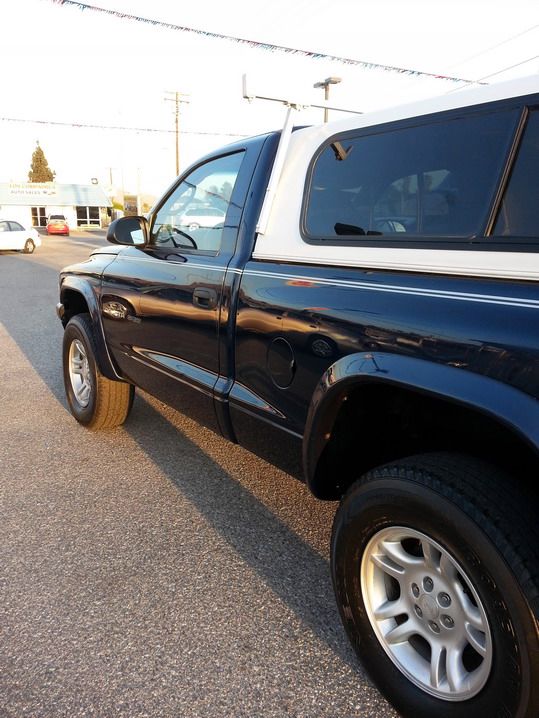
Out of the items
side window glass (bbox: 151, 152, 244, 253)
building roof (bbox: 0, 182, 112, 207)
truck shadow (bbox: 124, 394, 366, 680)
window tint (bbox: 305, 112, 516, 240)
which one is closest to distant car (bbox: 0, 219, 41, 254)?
truck shadow (bbox: 124, 394, 366, 680)

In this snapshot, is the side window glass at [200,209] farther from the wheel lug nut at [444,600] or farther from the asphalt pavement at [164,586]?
the wheel lug nut at [444,600]

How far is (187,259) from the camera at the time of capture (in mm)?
3018

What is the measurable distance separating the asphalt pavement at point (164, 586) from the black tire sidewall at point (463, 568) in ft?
0.61

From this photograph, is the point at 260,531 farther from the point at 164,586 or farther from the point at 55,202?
the point at 55,202

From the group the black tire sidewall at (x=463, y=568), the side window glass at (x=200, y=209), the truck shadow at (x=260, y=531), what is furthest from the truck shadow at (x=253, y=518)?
the side window glass at (x=200, y=209)

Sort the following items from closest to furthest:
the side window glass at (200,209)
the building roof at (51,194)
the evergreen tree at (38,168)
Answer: the side window glass at (200,209) < the building roof at (51,194) < the evergreen tree at (38,168)

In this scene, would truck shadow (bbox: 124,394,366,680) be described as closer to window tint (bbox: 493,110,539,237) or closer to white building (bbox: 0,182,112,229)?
window tint (bbox: 493,110,539,237)

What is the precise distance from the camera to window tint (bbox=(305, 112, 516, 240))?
1.75 m

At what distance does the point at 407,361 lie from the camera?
174cm

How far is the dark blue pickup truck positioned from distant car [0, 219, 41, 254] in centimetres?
2348

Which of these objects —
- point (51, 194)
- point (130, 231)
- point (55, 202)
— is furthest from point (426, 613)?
point (51, 194)

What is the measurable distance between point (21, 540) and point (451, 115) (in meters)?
2.66

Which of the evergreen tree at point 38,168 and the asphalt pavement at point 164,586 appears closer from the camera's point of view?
the asphalt pavement at point 164,586

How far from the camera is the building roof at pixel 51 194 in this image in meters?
54.9
